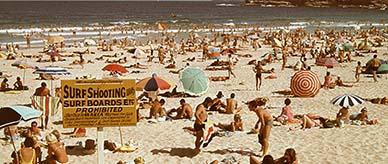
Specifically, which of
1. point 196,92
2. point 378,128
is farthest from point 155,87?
point 378,128

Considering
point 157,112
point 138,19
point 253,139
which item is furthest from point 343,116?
point 138,19

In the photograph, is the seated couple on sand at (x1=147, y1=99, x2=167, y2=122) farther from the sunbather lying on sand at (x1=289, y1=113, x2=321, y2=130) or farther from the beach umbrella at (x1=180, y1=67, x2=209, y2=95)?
the sunbather lying on sand at (x1=289, y1=113, x2=321, y2=130)

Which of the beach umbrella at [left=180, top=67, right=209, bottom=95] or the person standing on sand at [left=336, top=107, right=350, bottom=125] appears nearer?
the person standing on sand at [left=336, top=107, right=350, bottom=125]

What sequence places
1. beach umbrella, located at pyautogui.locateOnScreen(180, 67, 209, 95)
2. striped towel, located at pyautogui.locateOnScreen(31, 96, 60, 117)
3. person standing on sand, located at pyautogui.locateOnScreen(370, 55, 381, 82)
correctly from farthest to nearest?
person standing on sand, located at pyautogui.locateOnScreen(370, 55, 381, 82)
beach umbrella, located at pyautogui.locateOnScreen(180, 67, 209, 95)
striped towel, located at pyautogui.locateOnScreen(31, 96, 60, 117)

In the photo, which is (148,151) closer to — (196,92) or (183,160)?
(183,160)

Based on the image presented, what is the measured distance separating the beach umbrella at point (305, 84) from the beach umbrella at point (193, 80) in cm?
252

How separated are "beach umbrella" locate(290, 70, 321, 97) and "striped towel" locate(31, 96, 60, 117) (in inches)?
266

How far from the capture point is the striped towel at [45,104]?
1141 cm

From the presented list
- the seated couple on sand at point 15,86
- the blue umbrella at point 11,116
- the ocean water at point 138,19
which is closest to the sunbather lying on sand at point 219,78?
the seated couple on sand at point 15,86

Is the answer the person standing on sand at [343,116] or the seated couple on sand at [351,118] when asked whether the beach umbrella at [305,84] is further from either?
the person standing on sand at [343,116]

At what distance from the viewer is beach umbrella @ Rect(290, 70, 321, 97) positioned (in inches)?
586

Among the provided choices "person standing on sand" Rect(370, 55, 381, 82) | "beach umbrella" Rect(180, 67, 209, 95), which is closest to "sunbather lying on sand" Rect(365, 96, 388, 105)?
"person standing on sand" Rect(370, 55, 381, 82)

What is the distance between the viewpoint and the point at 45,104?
454 inches

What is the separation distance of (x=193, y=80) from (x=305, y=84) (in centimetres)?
315
